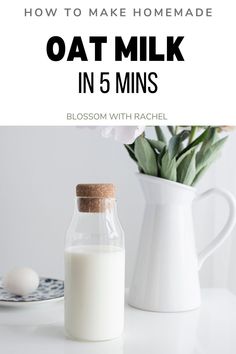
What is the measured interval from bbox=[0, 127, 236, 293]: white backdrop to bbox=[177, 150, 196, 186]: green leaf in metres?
0.46

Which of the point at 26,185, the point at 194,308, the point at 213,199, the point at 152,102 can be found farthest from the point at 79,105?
the point at 194,308

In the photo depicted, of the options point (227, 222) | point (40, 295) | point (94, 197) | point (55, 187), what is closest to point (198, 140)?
point (227, 222)

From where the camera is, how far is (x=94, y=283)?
0.72 metres

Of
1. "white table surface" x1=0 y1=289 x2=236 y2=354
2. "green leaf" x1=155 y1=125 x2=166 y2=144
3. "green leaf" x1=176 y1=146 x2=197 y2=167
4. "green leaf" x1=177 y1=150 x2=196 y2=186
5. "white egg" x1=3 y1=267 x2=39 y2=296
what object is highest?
"green leaf" x1=155 y1=125 x2=166 y2=144

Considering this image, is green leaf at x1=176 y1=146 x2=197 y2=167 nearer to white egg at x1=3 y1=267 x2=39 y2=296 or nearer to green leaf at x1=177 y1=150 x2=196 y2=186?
green leaf at x1=177 y1=150 x2=196 y2=186

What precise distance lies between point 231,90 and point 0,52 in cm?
54

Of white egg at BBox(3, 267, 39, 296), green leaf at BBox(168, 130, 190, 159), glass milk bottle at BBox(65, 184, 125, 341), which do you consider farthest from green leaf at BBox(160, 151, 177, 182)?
white egg at BBox(3, 267, 39, 296)

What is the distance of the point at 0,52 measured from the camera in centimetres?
128

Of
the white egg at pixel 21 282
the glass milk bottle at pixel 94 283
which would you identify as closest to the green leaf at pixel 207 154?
the glass milk bottle at pixel 94 283

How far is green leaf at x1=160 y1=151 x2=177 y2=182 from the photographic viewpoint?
35.5 inches

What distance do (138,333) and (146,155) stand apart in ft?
0.95

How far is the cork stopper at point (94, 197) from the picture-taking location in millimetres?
730

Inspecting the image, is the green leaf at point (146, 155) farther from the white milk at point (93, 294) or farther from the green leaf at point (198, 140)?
the white milk at point (93, 294)

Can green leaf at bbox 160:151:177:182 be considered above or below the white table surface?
above
